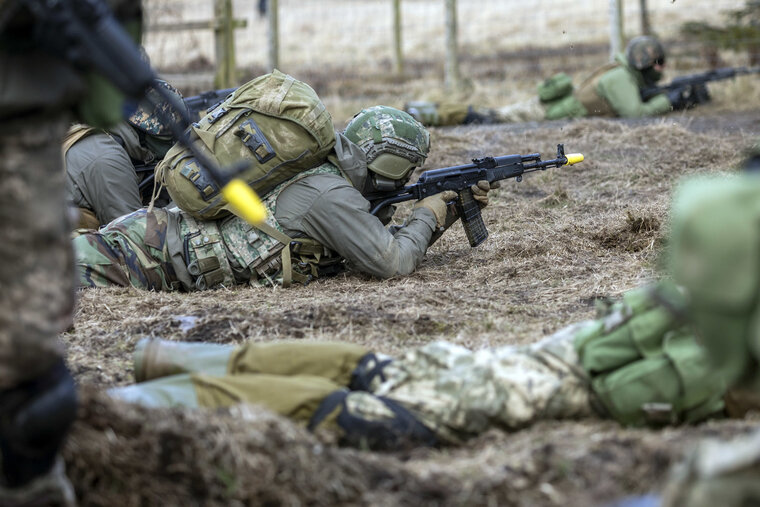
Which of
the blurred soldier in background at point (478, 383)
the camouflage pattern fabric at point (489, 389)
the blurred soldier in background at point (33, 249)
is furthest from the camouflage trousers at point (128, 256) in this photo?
the blurred soldier in background at point (33, 249)

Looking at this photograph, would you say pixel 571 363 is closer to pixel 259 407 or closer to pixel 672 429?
pixel 672 429

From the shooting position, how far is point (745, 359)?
2.07m

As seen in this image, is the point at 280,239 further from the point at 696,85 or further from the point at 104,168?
the point at 696,85

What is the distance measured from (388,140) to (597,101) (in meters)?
6.07

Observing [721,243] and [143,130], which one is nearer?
[721,243]

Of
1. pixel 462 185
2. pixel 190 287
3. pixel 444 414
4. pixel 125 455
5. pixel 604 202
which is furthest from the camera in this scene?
pixel 604 202

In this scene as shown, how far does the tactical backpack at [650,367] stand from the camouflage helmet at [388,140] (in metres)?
2.64

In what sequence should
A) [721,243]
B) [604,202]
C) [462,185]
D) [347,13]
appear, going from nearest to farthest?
[721,243] < [462,185] < [604,202] < [347,13]

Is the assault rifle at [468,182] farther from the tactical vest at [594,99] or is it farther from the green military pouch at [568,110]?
the green military pouch at [568,110]

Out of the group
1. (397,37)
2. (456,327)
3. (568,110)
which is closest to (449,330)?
(456,327)

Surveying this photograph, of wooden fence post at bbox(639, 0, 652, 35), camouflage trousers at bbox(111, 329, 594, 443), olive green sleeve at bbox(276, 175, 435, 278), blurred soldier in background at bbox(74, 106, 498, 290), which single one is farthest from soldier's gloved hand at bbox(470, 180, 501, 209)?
wooden fence post at bbox(639, 0, 652, 35)

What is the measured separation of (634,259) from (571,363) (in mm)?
2567

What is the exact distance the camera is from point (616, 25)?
41.1ft

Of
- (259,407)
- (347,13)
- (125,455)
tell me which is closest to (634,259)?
(259,407)
